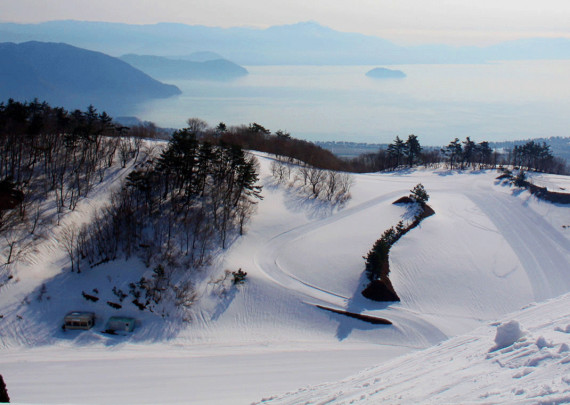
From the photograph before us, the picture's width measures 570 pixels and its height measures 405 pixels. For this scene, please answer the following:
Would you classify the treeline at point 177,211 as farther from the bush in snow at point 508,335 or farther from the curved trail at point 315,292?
the bush in snow at point 508,335

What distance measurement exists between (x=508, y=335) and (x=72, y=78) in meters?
182

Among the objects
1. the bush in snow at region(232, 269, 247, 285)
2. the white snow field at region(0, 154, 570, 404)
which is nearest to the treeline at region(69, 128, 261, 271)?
the white snow field at region(0, 154, 570, 404)

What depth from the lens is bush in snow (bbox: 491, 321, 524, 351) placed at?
29.0ft

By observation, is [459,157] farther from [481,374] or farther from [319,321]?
[481,374]

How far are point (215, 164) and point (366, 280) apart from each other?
48.9ft

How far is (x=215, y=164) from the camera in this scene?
32.2 metres

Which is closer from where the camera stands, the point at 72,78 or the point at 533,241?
the point at 533,241

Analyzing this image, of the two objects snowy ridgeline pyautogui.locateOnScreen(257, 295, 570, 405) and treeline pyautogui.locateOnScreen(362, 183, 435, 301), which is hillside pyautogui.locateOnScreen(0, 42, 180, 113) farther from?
snowy ridgeline pyautogui.locateOnScreen(257, 295, 570, 405)

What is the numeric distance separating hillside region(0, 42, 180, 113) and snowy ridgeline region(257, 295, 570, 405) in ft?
472

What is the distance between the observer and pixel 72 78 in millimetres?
159750

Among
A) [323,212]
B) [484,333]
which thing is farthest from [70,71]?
[484,333]

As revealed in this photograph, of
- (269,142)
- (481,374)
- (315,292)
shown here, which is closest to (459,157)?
(269,142)

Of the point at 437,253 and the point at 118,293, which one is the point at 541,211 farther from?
the point at 118,293

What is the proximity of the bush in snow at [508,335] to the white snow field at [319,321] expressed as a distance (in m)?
0.24
